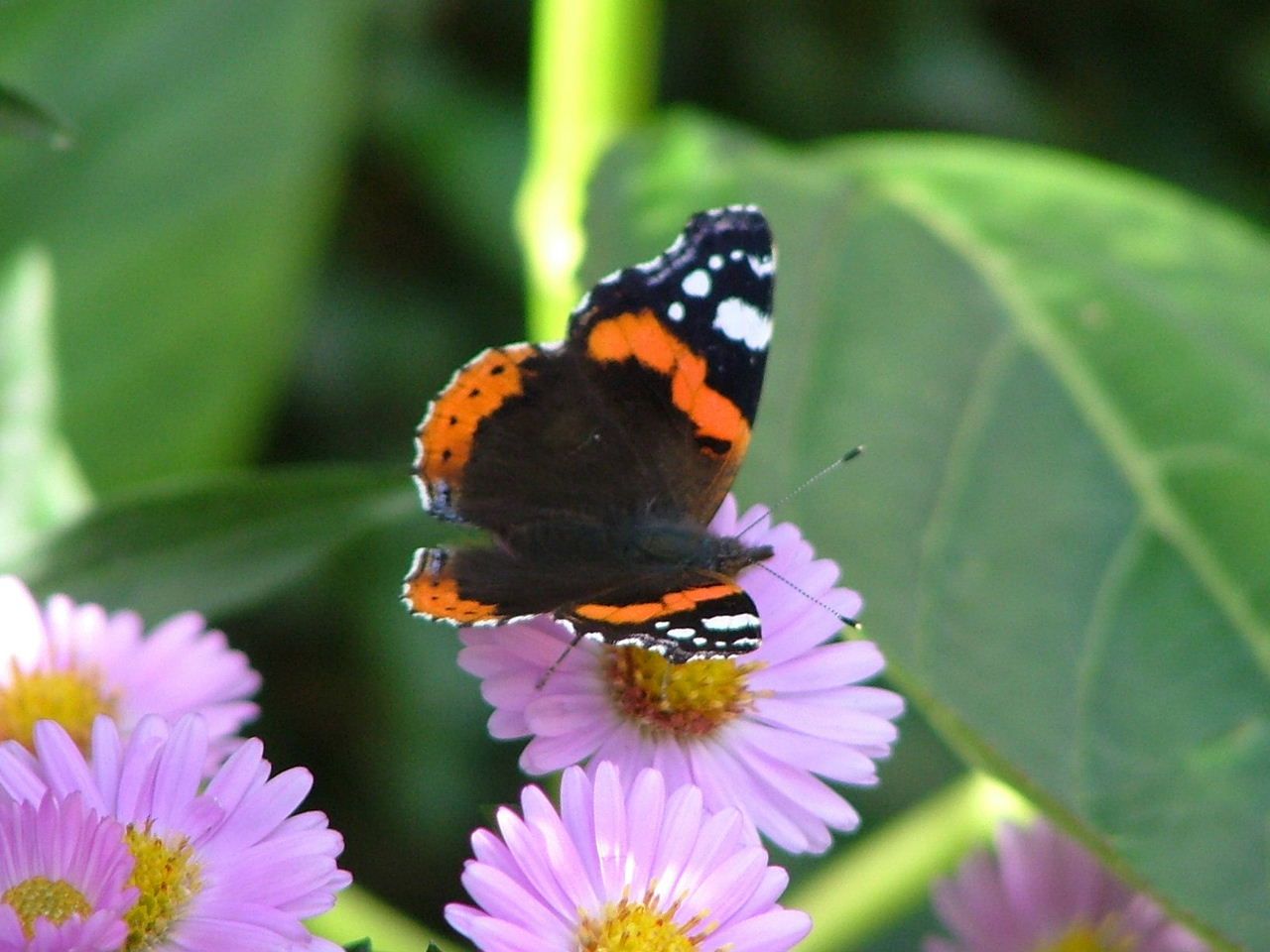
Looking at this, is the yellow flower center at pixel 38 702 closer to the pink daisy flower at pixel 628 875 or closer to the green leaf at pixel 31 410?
the pink daisy flower at pixel 628 875

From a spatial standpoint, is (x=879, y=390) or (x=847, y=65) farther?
(x=847, y=65)

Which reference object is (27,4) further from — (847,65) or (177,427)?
(847,65)

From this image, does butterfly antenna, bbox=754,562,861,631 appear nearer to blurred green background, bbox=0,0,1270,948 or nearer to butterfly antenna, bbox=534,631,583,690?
butterfly antenna, bbox=534,631,583,690

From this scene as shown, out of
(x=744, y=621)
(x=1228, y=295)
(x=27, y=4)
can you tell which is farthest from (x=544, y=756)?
(x=27, y=4)

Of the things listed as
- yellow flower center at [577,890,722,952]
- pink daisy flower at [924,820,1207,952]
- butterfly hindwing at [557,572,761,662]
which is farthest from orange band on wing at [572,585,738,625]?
pink daisy flower at [924,820,1207,952]

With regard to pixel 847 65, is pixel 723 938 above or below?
below
